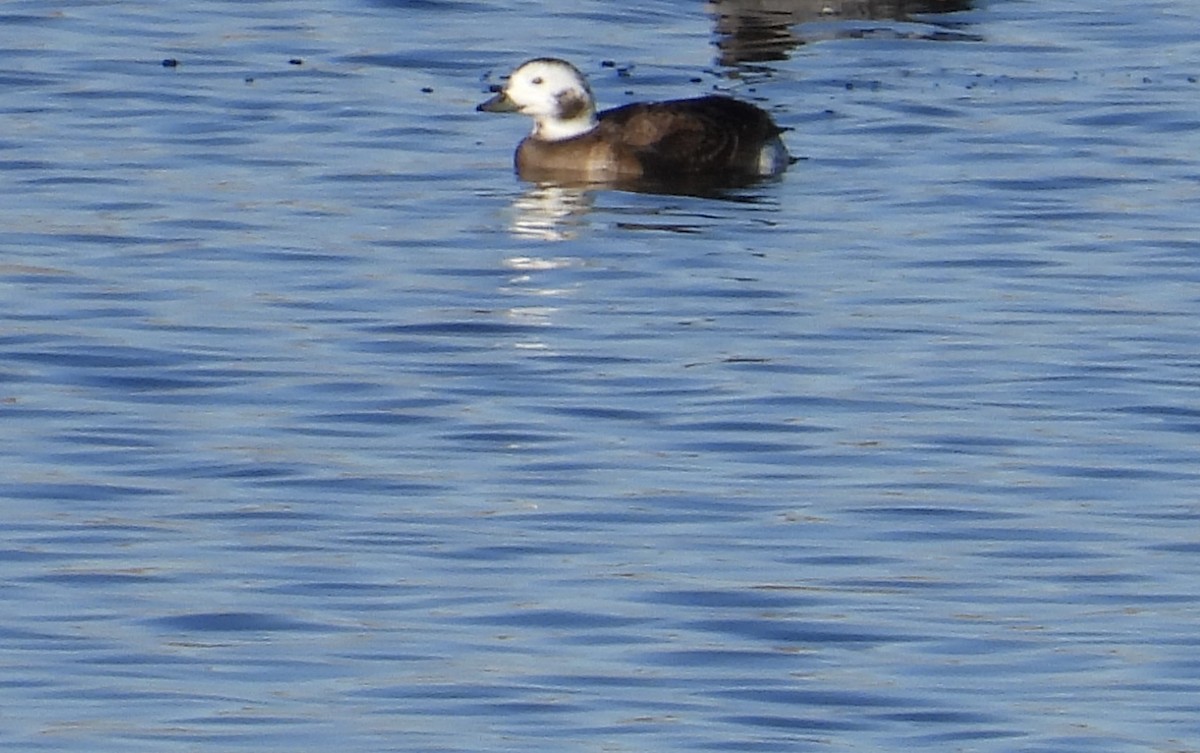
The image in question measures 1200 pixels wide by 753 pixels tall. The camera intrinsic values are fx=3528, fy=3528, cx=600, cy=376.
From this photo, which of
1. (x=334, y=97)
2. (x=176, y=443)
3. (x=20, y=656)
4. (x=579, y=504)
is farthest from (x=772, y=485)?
(x=334, y=97)

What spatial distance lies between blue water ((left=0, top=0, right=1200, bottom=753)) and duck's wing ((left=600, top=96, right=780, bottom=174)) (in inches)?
14.0

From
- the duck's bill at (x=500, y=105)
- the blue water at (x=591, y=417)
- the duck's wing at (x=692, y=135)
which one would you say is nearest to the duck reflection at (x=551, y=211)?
the blue water at (x=591, y=417)

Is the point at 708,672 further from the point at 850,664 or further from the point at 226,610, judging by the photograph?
the point at 226,610

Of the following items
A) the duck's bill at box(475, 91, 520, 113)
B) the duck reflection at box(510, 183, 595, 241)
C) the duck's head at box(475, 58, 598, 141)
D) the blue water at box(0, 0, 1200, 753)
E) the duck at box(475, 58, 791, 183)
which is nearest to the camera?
the blue water at box(0, 0, 1200, 753)

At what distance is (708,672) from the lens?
28.7 feet

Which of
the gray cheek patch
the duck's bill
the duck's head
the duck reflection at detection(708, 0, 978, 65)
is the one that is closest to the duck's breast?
the duck's head

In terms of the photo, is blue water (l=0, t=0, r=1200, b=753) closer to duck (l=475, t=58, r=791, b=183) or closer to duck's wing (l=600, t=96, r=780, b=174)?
duck (l=475, t=58, r=791, b=183)

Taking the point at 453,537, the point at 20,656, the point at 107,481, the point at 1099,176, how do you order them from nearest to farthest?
the point at 20,656
the point at 453,537
the point at 107,481
the point at 1099,176

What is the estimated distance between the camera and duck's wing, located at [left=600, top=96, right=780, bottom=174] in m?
17.0

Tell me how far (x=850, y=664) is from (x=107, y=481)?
2826mm

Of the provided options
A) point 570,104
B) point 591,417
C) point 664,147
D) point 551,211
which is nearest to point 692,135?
point 664,147

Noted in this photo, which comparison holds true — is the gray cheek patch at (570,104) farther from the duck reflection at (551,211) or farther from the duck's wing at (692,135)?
the duck reflection at (551,211)

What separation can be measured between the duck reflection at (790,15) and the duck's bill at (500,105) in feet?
9.99

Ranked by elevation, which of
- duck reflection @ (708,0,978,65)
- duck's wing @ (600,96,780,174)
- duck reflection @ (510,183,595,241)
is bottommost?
duck reflection @ (708,0,978,65)
